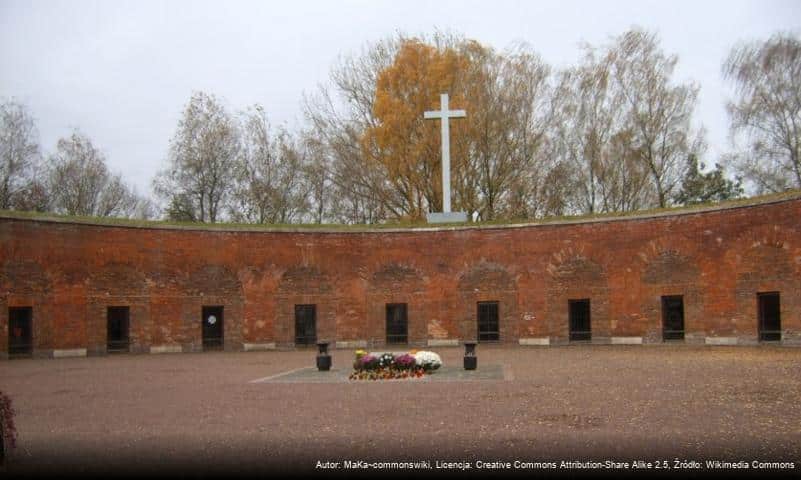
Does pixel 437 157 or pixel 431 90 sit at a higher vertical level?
pixel 431 90

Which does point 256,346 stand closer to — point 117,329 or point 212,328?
point 212,328

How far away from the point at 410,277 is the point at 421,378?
13.8 m

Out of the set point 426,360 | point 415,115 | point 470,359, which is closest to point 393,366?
point 426,360

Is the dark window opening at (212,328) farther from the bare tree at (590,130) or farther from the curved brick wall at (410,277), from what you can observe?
the bare tree at (590,130)

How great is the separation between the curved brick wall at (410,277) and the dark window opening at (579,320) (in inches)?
13.9

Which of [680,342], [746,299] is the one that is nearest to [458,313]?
[680,342]

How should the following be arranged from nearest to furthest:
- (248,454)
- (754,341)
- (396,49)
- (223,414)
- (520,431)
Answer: (248,454)
(520,431)
(223,414)
(754,341)
(396,49)

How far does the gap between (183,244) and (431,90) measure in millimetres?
15956

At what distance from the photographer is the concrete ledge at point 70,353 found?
27.1 metres

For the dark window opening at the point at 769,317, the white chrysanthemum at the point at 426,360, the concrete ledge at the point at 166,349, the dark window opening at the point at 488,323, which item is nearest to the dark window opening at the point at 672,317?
the dark window opening at the point at 769,317

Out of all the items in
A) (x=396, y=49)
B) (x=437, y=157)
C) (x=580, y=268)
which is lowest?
(x=580, y=268)

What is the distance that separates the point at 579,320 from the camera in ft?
97.3

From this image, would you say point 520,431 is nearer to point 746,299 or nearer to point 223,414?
point 223,414

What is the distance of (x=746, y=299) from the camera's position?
26.0 metres
